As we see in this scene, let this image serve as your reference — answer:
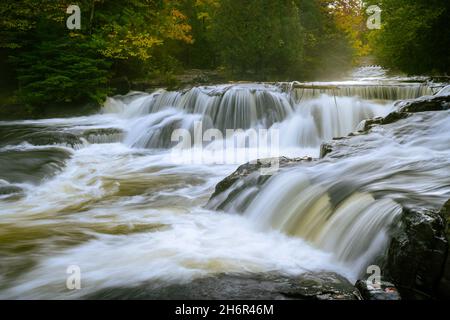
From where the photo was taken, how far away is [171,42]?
2041 centimetres

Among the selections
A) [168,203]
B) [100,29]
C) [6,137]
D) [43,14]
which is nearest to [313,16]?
[100,29]

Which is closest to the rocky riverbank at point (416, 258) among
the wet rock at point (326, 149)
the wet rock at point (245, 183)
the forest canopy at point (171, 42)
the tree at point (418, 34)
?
the wet rock at point (245, 183)

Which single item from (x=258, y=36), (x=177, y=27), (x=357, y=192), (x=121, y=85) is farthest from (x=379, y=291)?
(x=177, y=27)

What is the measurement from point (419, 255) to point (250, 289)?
1.42 meters

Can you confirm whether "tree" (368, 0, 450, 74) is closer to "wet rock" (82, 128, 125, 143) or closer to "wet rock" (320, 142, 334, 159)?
"wet rock" (320, 142, 334, 159)

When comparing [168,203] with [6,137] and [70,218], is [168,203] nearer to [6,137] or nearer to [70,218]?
[70,218]

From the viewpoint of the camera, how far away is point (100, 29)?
49.0 feet

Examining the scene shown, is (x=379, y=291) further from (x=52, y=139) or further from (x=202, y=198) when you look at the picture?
(x=52, y=139)

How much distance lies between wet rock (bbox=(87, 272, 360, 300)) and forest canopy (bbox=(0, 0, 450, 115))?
1120cm

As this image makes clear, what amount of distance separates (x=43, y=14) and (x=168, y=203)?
10627mm

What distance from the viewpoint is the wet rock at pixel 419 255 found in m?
3.39

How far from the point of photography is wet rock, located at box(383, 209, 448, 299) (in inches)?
133

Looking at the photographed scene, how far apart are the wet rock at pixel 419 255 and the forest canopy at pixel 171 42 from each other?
37.6ft

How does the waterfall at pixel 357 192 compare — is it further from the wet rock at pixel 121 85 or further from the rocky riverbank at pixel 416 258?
the wet rock at pixel 121 85
